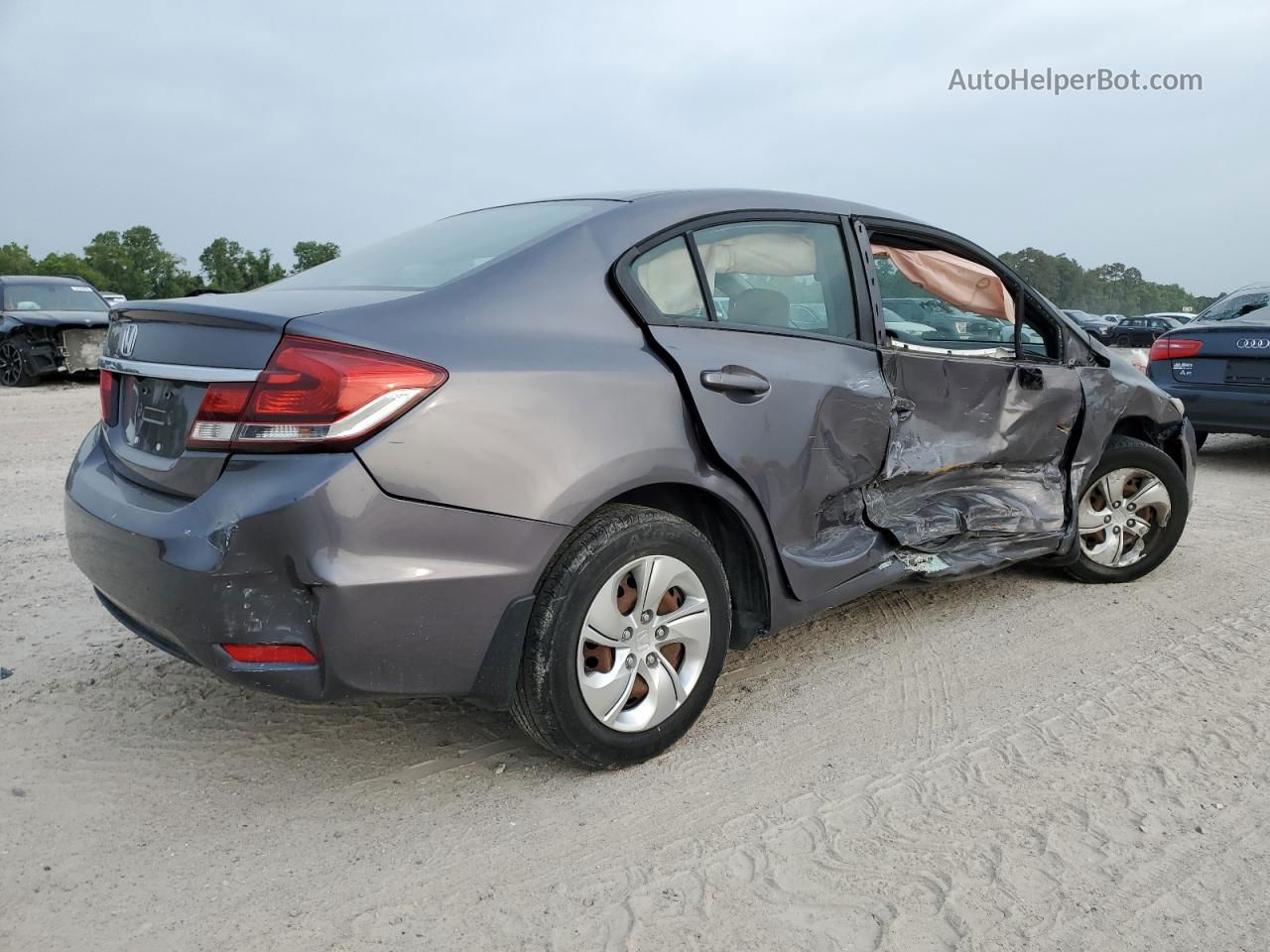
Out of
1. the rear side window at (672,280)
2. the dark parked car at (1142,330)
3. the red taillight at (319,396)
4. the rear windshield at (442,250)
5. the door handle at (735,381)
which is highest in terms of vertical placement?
the rear windshield at (442,250)

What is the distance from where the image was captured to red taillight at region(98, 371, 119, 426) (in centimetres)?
294

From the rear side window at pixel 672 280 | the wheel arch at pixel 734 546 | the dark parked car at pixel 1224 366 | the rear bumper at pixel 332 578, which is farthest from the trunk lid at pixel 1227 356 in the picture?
the rear bumper at pixel 332 578

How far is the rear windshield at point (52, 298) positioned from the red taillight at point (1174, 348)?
1291 centimetres

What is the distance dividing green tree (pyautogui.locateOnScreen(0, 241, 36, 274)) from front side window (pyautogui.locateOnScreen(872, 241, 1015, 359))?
294 ft

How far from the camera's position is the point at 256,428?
2.38 meters

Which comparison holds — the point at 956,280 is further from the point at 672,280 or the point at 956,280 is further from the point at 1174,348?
the point at 1174,348

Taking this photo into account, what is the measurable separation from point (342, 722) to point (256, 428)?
1224 millimetres

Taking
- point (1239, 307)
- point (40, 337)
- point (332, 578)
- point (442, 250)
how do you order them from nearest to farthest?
point (332, 578), point (442, 250), point (1239, 307), point (40, 337)

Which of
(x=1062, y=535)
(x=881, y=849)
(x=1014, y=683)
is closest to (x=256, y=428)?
(x=881, y=849)

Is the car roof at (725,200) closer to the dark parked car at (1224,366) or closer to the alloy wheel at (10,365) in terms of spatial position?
the dark parked car at (1224,366)

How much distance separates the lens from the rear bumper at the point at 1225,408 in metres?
7.40

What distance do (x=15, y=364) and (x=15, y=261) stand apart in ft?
269

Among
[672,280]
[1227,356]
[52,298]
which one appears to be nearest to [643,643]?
[672,280]

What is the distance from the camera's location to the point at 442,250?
3.16 meters
